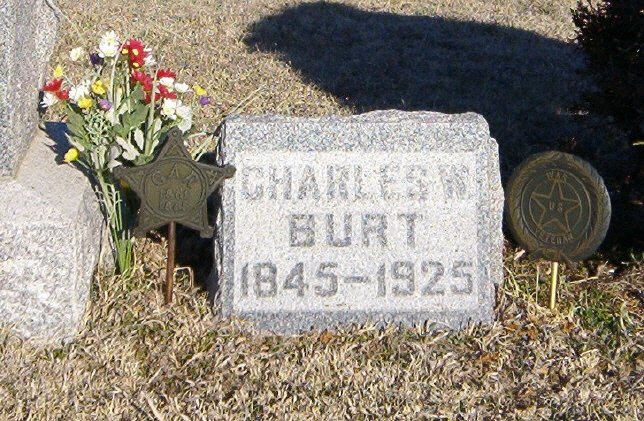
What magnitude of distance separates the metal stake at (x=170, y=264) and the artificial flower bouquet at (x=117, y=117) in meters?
0.25

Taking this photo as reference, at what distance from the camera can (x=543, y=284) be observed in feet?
15.2

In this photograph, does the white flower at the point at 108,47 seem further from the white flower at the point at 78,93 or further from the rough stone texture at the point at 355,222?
the rough stone texture at the point at 355,222

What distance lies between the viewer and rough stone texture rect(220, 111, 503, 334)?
161 inches

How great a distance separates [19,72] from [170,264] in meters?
0.94

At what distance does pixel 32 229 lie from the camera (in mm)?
3820

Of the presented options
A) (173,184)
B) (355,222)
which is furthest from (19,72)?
(355,222)

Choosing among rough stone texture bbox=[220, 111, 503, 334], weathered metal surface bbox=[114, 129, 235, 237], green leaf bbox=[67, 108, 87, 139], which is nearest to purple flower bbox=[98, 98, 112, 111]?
green leaf bbox=[67, 108, 87, 139]

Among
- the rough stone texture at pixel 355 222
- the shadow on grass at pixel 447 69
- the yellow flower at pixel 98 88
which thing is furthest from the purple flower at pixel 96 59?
the shadow on grass at pixel 447 69

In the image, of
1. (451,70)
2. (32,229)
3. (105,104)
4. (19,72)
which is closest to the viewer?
(32,229)

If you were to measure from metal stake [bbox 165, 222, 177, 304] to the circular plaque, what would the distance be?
139cm

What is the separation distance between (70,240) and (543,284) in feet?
6.76

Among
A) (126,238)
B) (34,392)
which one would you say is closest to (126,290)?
(126,238)

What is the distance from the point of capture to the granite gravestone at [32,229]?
12.6 ft

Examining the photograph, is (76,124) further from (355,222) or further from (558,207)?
(558,207)
